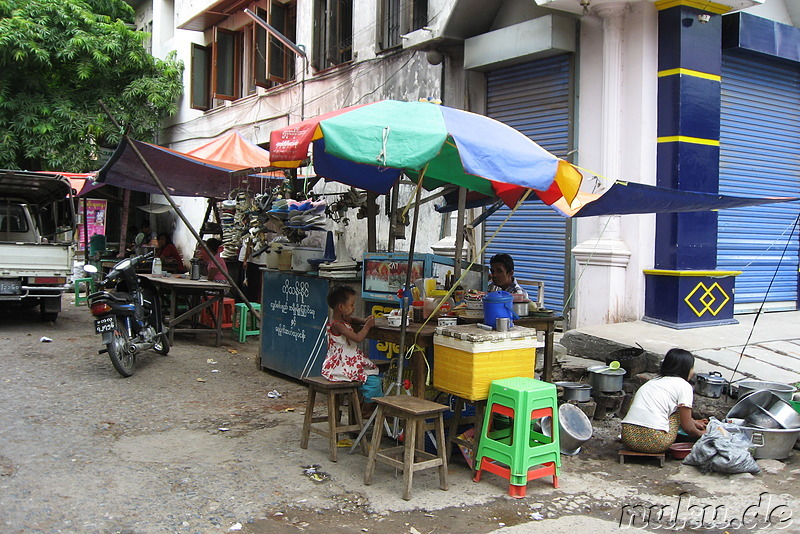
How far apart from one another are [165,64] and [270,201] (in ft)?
34.4

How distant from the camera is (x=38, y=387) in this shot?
7.18 meters

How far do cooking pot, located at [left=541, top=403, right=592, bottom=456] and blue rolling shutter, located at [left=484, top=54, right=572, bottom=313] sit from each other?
3470 millimetres

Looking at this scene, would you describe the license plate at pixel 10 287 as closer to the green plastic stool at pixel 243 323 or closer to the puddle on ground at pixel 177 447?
the green plastic stool at pixel 243 323

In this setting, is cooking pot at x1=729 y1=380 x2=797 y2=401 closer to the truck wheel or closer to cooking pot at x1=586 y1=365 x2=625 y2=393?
cooking pot at x1=586 y1=365 x2=625 y2=393

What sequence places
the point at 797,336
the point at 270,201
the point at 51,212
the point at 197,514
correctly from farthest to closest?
the point at 51,212 < the point at 270,201 < the point at 797,336 < the point at 197,514

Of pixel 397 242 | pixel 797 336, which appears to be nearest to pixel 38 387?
pixel 397 242

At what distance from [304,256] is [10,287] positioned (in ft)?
18.1

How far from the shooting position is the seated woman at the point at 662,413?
5.08 m

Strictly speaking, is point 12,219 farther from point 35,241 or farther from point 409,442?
point 409,442

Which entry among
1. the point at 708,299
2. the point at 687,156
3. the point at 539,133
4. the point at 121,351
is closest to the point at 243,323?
the point at 121,351

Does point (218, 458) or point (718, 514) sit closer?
point (718, 514)

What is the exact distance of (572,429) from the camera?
17.5 ft

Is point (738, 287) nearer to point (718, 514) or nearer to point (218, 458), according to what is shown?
point (718, 514)

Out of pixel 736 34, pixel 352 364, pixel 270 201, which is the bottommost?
pixel 352 364
